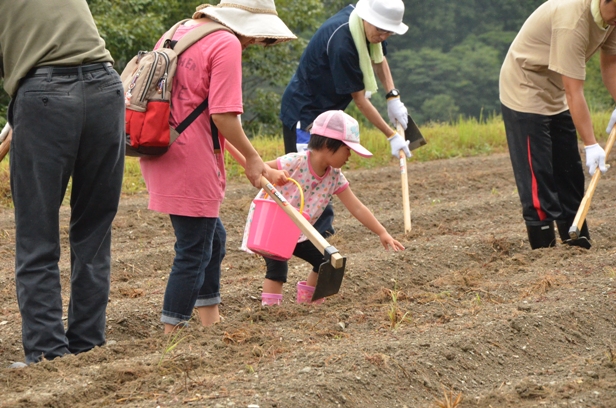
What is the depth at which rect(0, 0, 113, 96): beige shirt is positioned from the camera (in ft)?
9.71

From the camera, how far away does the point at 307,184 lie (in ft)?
13.5

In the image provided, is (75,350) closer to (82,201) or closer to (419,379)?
(82,201)

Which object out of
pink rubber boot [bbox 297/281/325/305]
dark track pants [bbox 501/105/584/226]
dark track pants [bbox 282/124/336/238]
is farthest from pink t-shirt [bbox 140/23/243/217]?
dark track pants [bbox 501/105/584/226]

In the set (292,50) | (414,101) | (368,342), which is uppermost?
(368,342)

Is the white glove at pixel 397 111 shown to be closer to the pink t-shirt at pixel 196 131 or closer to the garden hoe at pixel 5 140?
the pink t-shirt at pixel 196 131

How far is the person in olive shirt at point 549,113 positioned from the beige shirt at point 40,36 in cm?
244

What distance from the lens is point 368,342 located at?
10.9 feet

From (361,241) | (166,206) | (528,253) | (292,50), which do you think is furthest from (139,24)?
(166,206)

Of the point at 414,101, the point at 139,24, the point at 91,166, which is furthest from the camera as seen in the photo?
the point at 414,101

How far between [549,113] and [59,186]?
278 centimetres

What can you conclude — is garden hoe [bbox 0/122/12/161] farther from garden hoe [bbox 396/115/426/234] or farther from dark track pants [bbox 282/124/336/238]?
garden hoe [bbox 396/115/426/234]

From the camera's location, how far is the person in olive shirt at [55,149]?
3002 millimetres

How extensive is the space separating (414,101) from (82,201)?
88.6ft

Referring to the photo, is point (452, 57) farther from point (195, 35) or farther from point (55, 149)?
point (55, 149)
